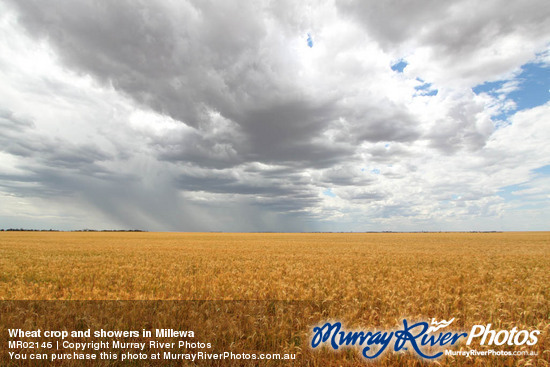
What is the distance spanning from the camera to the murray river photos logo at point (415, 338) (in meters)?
5.87

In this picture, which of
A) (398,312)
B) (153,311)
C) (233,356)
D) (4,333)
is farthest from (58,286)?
(398,312)

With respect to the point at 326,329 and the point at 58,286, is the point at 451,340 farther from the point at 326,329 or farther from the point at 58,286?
the point at 58,286

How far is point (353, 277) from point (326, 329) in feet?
24.0

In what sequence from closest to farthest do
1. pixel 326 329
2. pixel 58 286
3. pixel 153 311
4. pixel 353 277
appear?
pixel 326 329, pixel 153 311, pixel 58 286, pixel 353 277

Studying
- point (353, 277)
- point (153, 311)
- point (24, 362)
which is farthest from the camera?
point (353, 277)

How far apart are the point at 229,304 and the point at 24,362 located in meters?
4.84

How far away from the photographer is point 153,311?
24.7ft

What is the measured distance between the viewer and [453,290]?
11.0 metres

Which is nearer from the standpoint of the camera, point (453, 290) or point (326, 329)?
point (326, 329)

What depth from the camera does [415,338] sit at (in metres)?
6.42

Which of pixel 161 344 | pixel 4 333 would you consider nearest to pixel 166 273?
pixel 4 333

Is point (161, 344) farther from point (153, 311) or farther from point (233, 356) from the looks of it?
point (153, 311)

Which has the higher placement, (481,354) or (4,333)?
(4,333)

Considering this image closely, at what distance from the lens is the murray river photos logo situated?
587 centimetres
